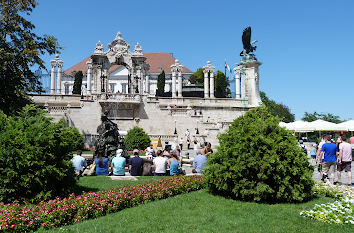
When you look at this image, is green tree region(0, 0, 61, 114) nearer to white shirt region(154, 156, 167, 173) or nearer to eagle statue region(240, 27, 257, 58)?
white shirt region(154, 156, 167, 173)

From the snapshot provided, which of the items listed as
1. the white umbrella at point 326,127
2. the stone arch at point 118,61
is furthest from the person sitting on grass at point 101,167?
the stone arch at point 118,61

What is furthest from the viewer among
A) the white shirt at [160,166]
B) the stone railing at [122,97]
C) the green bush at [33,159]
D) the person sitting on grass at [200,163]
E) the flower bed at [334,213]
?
the stone railing at [122,97]

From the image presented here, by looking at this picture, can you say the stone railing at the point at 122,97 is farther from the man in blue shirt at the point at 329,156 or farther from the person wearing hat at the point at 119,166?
the man in blue shirt at the point at 329,156

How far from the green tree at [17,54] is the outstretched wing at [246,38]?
24176 mm

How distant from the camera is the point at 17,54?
55.3 feet

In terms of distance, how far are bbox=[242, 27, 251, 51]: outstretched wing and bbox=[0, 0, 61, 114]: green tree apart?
24176 millimetres

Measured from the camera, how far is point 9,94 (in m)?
15.9

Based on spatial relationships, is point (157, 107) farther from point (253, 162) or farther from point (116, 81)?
point (116, 81)

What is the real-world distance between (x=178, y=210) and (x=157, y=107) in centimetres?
2412

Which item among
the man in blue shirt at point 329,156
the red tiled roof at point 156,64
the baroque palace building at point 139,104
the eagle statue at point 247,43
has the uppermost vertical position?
the red tiled roof at point 156,64

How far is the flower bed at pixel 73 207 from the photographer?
5.54 m

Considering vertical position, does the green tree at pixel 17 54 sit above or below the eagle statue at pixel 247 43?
below

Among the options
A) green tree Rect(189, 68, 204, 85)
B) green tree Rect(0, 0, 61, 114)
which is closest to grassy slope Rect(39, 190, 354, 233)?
green tree Rect(0, 0, 61, 114)

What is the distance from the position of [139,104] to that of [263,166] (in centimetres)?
2401
